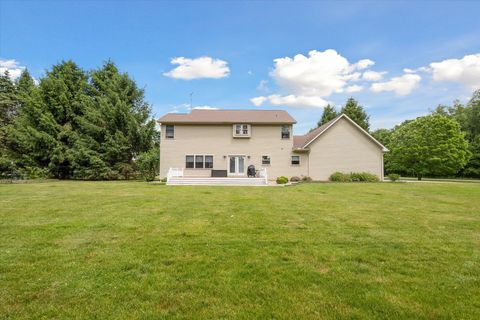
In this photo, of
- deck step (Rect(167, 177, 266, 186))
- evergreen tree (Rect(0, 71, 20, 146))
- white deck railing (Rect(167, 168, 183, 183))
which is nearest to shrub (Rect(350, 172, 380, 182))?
deck step (Rect(167, 177, 266, 186))

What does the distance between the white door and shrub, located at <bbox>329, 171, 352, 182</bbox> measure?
811cm

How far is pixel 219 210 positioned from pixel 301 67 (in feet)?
79.0

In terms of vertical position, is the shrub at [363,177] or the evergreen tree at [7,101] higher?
the evergreen tree at [7,101]

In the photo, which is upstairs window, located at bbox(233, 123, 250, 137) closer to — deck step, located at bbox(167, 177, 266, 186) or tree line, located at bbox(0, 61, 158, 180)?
deck step, located at bbox(167, 177, 266, 186)

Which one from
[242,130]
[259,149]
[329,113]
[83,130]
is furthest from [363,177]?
[83,130]

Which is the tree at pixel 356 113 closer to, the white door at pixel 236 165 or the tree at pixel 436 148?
the tree at pixel 436 148

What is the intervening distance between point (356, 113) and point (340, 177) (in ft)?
66.1

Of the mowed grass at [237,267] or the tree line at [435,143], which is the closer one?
the mowed grass at [237,267]

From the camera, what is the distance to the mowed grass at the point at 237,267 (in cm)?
267

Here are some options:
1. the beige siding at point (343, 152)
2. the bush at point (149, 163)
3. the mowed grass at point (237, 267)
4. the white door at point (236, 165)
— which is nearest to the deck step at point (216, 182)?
the white door at point (236, 165)

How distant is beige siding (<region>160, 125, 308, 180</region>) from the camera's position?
22891 mm

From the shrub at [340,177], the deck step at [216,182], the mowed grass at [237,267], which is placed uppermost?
the shrub at [340,177]

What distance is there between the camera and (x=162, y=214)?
7.47m

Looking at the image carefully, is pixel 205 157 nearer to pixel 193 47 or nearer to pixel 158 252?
pixel 193 47
